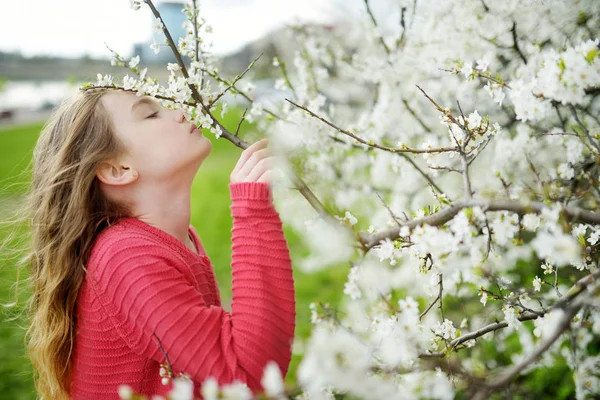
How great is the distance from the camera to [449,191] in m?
3.02

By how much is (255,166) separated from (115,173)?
0.53 metres

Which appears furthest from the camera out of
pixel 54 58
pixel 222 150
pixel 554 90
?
pixel 54 58

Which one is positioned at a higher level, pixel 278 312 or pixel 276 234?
pixel 276 234

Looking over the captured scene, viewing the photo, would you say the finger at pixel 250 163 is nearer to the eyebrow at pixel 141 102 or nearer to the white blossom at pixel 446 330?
the eyebrow at pixel 141 102

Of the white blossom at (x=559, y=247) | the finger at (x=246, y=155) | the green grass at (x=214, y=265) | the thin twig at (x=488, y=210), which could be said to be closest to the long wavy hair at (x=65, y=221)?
the green grass at (x=214, y=265)

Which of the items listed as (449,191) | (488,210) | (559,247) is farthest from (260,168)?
(449,191)

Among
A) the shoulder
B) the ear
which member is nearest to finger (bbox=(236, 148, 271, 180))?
the shoulder

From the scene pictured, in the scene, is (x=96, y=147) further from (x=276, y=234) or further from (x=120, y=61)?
(x=276, y=234)

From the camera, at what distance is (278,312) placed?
127cm

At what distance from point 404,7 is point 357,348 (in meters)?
1.84

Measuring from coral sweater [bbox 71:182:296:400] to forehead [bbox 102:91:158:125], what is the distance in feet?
1.15

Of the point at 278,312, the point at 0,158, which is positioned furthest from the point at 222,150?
the point at 278,312

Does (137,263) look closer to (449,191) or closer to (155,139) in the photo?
(155,139)

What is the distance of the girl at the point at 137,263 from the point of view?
1234 millimetres
